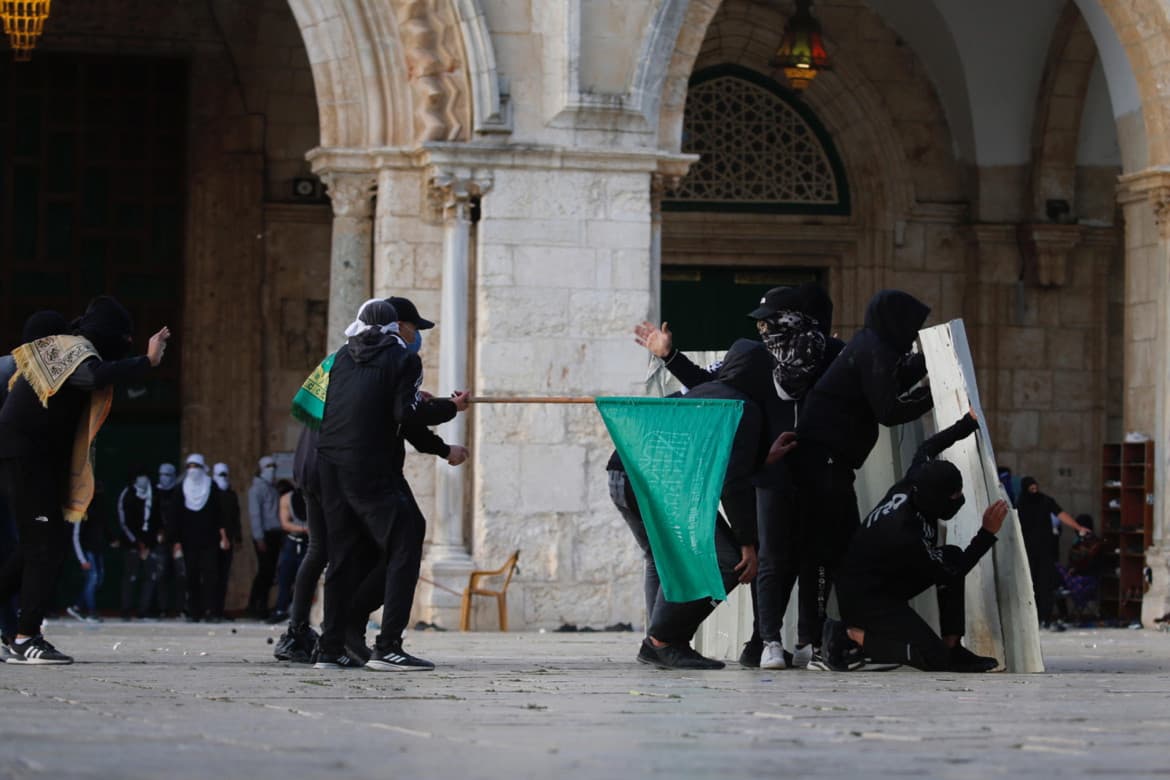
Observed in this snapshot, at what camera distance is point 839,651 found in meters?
9.09

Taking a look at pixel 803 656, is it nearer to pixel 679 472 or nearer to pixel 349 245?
pixel 679 472

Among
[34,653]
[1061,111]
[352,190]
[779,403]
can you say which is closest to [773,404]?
[779,403]

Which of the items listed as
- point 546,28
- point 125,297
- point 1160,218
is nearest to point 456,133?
point 546,28

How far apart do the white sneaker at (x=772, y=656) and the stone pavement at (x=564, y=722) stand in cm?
16

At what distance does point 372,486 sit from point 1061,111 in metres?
11.9

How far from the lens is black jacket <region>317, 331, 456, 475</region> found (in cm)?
892

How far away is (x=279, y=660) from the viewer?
9.62 meters

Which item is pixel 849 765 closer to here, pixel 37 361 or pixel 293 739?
pixel 293 739

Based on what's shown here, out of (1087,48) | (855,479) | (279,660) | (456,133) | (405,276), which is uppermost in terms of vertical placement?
(1087,48)

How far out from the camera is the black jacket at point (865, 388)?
908 centimetres

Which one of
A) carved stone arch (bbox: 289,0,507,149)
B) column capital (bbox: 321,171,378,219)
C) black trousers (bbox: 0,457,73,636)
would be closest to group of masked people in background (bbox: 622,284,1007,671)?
black trousers (bbox: 0,457,73,636)

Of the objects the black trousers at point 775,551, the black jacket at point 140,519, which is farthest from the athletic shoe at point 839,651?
the black jacket at point 140,519

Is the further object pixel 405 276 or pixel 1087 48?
pixel 1087 48

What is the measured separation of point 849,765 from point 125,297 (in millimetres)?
15402
